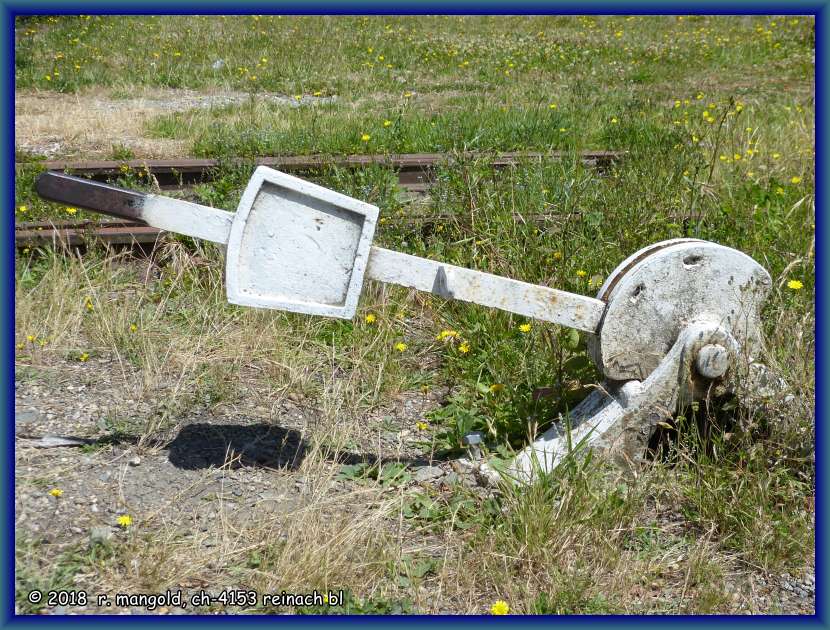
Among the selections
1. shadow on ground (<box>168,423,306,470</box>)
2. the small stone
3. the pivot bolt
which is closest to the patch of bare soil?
shadow on ground (<box>168,423,306,470</box>)

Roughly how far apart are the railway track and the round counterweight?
89.6 inches

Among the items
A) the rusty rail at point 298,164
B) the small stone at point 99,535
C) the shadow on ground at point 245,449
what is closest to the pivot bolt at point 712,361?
the shadow on ground at point 245,449

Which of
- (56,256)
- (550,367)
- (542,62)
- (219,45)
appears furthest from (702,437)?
(219,45)

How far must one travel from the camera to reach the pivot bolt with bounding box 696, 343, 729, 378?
3252mm

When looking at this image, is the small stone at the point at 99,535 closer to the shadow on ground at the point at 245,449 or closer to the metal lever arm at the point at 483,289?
the shadow on ground at the point at 245,449

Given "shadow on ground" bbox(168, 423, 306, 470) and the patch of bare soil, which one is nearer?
"shadow on ground" bbox(168, 423, 306, 470)

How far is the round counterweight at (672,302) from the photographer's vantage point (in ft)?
10.6

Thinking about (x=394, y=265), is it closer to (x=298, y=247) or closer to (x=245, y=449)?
(x=298, y=247)

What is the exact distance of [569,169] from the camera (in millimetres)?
5855

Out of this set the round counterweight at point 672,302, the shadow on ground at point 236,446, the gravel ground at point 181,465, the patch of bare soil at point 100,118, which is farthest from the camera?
the patch of bare soil at point 100,118

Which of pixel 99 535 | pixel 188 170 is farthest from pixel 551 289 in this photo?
pixel 188 170

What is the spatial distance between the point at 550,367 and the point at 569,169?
2.36 m

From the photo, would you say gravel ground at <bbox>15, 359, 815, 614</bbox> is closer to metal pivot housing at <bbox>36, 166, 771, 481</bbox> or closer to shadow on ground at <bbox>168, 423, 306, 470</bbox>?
shadow on ground at <bbox>168, 423, 306, 470</bbox>

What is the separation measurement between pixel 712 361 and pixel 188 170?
4192 millimetres
